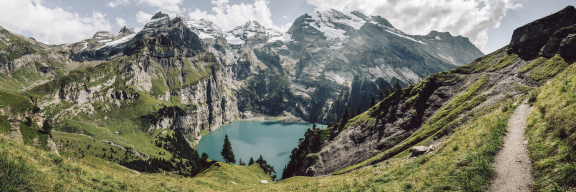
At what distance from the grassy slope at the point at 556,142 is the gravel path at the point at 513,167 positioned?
0.33m

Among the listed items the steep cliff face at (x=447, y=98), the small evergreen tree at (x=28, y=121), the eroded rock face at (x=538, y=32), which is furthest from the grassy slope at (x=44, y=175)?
the eroded rock face at (x=538, y=32)

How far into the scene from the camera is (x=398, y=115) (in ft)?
204

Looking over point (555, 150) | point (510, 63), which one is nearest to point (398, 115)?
point (510, 63)

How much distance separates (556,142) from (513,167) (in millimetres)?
1805

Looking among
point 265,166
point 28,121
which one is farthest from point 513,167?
point 28,121

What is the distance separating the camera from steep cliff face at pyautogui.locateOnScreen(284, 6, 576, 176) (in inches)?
1642

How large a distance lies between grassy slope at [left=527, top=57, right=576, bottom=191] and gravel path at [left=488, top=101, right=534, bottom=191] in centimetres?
33

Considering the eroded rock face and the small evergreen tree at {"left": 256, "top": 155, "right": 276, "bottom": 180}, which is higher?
the eroded rock face

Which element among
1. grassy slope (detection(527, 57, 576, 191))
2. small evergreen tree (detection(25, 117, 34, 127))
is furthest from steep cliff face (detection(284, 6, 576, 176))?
small evergreen tree (detection(25, 117, 34, 127))

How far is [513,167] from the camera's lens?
8938 millimetres

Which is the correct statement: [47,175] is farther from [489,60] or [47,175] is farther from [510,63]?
[489,60]

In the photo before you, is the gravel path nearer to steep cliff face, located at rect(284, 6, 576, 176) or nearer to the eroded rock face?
steep cliff face, located at rect(284, 6, 576, 176)

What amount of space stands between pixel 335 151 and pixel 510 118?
56701mm

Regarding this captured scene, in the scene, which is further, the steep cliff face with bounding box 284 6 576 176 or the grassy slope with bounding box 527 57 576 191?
the steep cliff face with bounding box 284 6 576 176
